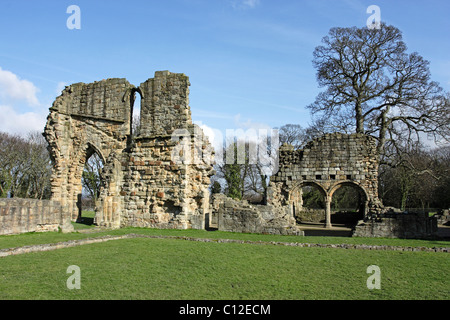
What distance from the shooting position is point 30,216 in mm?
12000

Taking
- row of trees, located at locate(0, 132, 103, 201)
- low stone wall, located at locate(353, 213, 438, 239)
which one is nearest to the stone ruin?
low stone wall, located at locate(353, 213, 438, 239)

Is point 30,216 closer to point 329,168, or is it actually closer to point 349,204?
point 329,168

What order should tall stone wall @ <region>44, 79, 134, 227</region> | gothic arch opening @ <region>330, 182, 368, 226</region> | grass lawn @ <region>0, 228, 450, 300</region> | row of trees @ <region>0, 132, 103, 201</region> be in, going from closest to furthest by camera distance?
grass lawn @ <region>0, 228, 450, 300</region>, tall stone wall @ <region>44, 79, 134, 227</region>, gothic arch opening @ <region>330, 182, 368, 226</region>, row of trees @ <region>0, 132, 103, 201</region>

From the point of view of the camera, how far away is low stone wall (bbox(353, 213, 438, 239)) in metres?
12.4

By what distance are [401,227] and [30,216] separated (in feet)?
41.3

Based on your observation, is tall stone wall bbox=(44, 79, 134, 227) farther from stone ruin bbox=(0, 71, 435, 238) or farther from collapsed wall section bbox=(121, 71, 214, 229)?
collapsed wall section bbox=(121, 71, 214, 229)

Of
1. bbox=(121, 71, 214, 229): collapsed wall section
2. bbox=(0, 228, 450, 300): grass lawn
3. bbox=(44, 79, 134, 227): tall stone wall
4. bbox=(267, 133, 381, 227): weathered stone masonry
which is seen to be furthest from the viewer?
Result: bbox=(267, 133, 381, 227): weathered stone masonry

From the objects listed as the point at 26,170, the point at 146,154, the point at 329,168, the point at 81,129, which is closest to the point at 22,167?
the point at 26,170

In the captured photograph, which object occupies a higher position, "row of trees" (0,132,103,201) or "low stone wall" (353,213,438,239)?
"row of trees" (0,132,103,201)

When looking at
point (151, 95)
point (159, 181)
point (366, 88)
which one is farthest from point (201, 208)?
point (366, 88)

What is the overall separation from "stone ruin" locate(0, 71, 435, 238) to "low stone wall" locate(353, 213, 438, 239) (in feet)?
0.10

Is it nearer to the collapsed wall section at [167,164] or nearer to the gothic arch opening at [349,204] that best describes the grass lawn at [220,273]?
the collapsed wall section at [167,164]

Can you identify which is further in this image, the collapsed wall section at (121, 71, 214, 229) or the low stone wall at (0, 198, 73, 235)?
the collapsed wall section at (121, 71, 214, 229)
